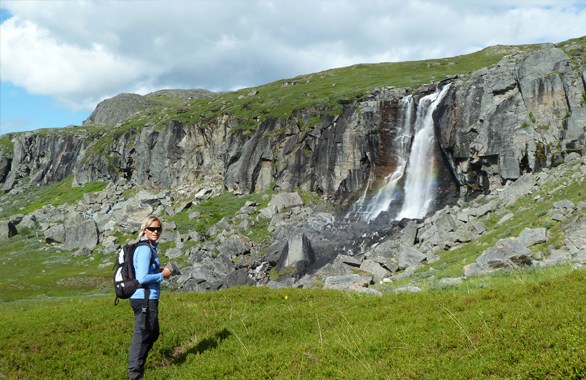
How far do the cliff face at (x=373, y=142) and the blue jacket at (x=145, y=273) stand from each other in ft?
148

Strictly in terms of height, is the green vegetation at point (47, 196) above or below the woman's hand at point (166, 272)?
above

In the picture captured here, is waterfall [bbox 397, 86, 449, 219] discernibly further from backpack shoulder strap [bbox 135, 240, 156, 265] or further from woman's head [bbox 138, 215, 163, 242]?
backpack shoulder strap [bbox 135, 240, 156, 265]

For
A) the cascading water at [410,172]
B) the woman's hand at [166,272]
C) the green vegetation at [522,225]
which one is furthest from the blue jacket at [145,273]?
the cascading water at [410,172]

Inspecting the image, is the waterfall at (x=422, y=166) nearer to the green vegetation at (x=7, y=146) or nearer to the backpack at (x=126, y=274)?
the backpack at (x=126, y=274)

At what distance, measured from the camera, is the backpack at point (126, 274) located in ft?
33.7

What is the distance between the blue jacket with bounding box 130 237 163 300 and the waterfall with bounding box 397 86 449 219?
1835 inches

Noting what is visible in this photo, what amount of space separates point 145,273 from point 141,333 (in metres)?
1.51

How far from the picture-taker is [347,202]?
217 ft

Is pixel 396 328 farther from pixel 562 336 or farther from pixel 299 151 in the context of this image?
pixel 299 151

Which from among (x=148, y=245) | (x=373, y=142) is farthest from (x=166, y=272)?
(x=373, y=142)

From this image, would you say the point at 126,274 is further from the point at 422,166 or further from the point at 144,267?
the point at 422,166

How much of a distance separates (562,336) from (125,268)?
9.50 m

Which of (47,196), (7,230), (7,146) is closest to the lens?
(7,230)

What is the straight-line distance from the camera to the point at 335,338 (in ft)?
38.0
